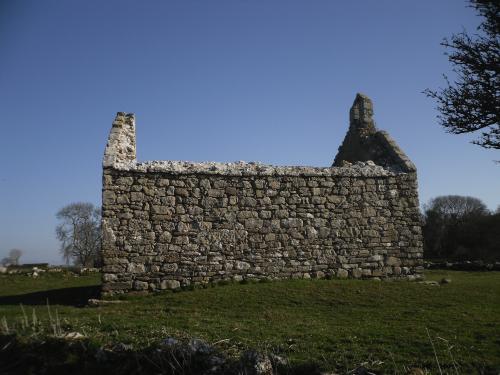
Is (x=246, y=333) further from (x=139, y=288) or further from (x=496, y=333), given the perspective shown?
(x=139, y=288)

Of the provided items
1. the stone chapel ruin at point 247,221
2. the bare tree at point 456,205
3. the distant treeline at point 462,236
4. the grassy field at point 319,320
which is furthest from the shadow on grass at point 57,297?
the bare tree at point 456,205

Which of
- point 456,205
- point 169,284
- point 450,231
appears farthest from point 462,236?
point 169,284

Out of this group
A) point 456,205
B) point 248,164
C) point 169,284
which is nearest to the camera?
point 169,284

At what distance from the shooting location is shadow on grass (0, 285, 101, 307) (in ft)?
41.7

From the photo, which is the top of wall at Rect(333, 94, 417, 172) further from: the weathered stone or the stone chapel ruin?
the weathered stone

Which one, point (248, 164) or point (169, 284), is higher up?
point (248, 164)

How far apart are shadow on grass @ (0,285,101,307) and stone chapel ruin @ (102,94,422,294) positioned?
46.7 inches

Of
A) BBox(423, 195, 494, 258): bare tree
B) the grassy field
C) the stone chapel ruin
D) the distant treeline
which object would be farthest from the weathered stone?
BBox(423, 195, 494, 258): bare tree

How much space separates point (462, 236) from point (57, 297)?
96.2ft

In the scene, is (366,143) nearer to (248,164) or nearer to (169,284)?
(248,164)

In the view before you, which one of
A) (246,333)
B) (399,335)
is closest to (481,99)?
(399,335)

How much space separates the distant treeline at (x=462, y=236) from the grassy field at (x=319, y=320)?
61.1 feet

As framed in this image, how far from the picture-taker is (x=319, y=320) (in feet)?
29.8

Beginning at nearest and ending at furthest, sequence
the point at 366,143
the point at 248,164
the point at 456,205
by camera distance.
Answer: the point at 248,164 → the point at 366,143 → the point at 456,205
